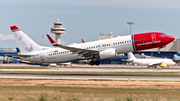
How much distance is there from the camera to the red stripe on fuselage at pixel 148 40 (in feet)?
170

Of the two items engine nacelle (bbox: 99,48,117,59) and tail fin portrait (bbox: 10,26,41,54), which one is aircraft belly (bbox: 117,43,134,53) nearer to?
engine nacelle (bbox: 99,48,117,59)

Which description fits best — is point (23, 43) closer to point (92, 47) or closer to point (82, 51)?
point (82, 51)

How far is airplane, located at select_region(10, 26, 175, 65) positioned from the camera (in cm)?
5200

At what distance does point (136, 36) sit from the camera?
5222cm

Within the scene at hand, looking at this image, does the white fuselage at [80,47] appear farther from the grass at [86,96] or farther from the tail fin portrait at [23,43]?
the grass at [86,96]

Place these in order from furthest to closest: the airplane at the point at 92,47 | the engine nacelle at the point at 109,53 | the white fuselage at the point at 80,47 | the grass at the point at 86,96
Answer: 1. the engine nacelle at the point at 109,53
2. the white fuselage at the point at 80,47
3. the airplane at the point at 92,47
4. the grass at the point at 86,96

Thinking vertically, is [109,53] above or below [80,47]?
below

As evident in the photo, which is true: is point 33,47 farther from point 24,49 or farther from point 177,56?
point 177,56

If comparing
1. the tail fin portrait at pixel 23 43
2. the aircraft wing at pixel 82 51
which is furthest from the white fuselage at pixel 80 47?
the tail fin portrait at pixel 23 43

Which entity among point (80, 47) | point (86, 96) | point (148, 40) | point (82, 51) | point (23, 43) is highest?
point (23, 43)

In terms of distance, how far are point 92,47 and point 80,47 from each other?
274 centimetres

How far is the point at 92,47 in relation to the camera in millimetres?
56375

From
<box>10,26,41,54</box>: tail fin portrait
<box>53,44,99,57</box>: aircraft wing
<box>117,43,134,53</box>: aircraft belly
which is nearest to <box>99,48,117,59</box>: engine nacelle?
<box>117,43,134,53</box>: aircraft belly

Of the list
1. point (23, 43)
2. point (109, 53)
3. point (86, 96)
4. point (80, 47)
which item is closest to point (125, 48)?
point (109, 53)
